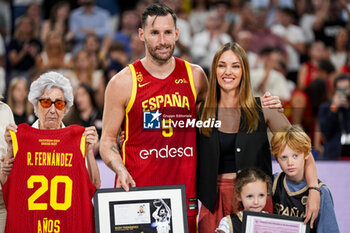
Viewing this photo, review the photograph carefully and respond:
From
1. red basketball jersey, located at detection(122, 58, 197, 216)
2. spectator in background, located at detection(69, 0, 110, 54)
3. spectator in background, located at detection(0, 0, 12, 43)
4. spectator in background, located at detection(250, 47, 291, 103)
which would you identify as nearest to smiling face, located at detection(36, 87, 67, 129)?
red basketball jersey, located at detection(122, 58, 197, 216)

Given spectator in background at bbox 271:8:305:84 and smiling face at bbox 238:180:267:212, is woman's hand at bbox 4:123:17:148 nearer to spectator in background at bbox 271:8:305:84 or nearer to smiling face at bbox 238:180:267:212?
smiling face at bbox 238:180:267:212

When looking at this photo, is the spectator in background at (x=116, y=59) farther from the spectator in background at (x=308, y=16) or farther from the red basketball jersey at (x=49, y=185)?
the red basketball jersey at (x=49, y=185)

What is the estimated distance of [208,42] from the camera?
8.28 m

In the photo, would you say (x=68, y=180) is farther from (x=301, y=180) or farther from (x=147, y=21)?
(x=301, y=180)

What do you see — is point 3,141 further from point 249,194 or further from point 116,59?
point 116,59

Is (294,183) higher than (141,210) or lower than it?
higher

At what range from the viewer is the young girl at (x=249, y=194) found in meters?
3.59

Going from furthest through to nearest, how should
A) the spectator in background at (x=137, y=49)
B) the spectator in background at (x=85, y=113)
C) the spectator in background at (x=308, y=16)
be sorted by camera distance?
the spectator in background at (x=308, y=16) < the spectator in background at (x=137, y=49) < the spectator in background at (x=85, y=113)

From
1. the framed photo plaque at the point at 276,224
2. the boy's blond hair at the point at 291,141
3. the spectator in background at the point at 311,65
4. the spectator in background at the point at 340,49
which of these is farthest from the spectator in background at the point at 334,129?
the spectator in background at the point at 340,49

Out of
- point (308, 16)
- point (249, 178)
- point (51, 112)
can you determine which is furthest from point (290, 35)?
point (51, 112)

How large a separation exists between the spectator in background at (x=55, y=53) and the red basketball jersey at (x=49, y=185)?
442 cm

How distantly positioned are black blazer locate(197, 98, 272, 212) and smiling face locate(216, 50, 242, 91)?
210 millimetres

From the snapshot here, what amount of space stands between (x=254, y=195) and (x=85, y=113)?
187 centimetres

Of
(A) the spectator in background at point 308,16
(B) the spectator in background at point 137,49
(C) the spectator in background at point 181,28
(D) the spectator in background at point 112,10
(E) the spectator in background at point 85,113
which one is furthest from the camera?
(D) the spectator in background at point 112,10
